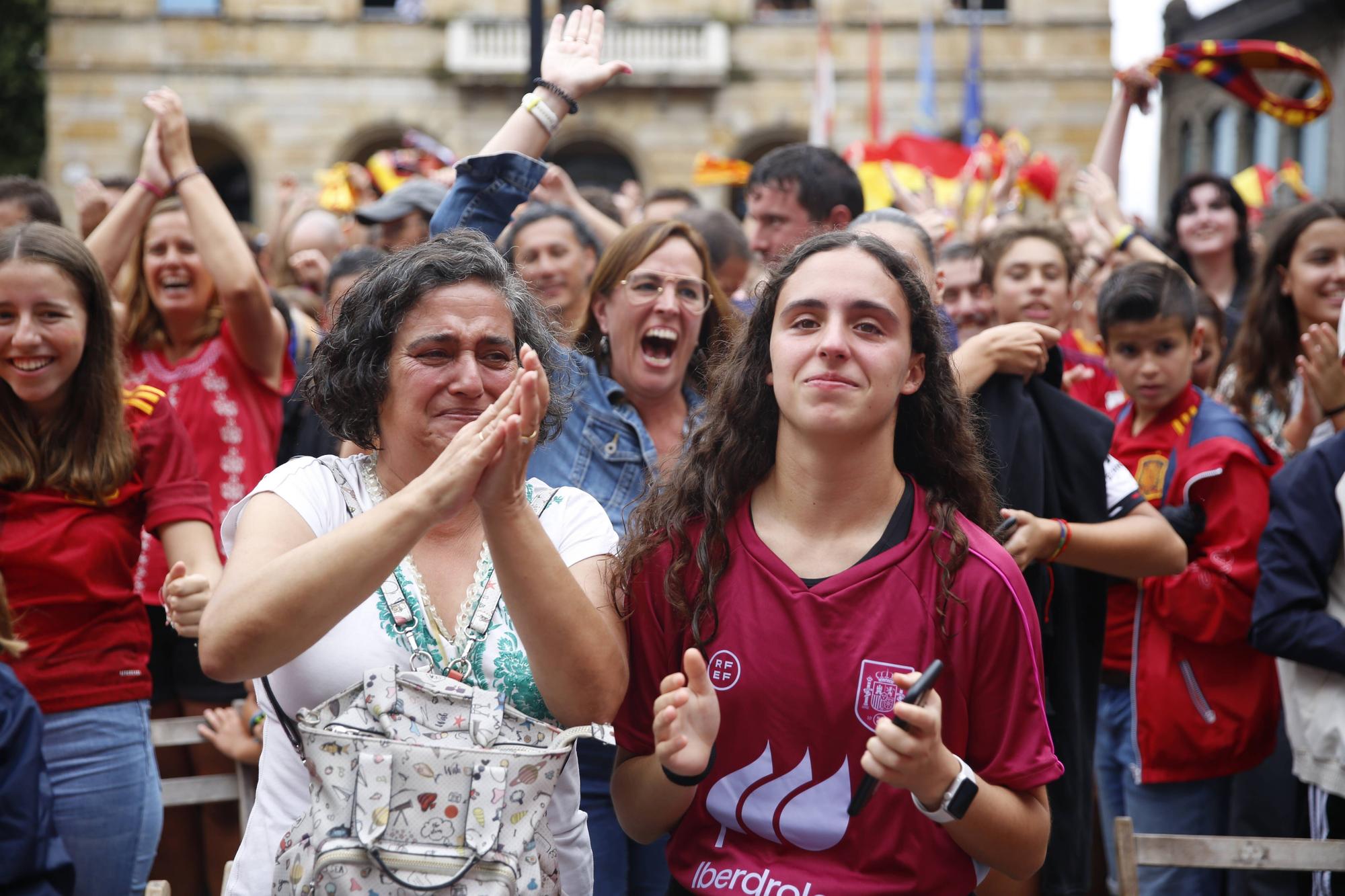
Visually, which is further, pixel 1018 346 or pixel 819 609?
pixel 1018 346

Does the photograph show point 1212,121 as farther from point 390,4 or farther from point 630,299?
point 630,299

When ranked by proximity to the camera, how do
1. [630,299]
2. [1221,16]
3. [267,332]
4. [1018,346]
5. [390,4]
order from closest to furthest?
[1018,346], [630,299], [267,332], [1221,16], [390,4]

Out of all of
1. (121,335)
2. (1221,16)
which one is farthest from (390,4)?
(121,335)

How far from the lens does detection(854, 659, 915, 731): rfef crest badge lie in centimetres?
221

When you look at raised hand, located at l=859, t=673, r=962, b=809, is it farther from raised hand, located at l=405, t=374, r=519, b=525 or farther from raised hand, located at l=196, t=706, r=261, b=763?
raised hand, located at l=196, t=706, r=261, b=763

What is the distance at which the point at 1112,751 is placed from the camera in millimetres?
4219

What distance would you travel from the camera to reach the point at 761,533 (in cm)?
241

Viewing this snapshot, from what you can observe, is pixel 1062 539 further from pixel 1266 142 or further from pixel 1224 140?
pixel 1224 140

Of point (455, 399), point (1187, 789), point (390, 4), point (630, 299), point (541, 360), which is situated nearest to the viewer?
point (455, 399)

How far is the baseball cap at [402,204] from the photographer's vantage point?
217 inches

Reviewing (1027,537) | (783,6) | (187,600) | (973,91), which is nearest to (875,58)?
(973,91)

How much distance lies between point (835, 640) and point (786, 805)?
29 centimetres

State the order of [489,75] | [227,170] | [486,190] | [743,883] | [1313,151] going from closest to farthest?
[743,883] < [486,190] < [1313,151] < [489,75] < [227,170]

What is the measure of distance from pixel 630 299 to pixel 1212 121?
2383 centimetres
